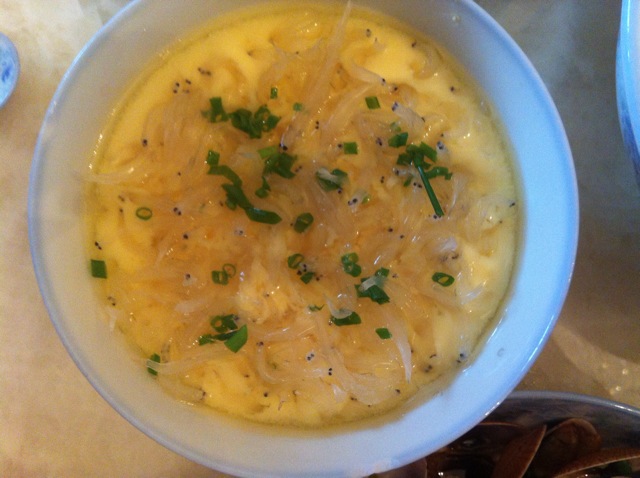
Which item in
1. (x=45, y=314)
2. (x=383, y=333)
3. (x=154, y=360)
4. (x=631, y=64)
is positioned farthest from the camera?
(x=45, y=314)

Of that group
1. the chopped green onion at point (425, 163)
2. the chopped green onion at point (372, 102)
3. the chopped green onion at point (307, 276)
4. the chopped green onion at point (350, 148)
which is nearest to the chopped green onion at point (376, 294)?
the chopped green onion at point (307, 276)

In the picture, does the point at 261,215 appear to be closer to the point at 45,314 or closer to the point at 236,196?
the point at 236,196

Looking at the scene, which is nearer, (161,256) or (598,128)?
(161,256)

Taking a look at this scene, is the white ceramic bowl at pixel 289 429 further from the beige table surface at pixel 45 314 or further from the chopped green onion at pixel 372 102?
the beige table surface at pixel 45 314

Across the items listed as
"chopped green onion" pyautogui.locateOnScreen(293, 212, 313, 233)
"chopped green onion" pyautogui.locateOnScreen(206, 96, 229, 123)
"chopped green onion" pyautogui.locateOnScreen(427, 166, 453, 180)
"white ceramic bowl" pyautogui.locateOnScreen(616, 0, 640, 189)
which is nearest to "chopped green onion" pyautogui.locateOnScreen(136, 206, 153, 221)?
"chopped green onion" pyautogui.locateOnScreen(206, 96, 229, 123)

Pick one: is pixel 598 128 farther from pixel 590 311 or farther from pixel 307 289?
pixel 307 289

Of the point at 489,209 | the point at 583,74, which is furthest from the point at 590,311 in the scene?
the point at 583,74

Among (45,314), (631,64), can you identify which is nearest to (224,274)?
(45,314)
